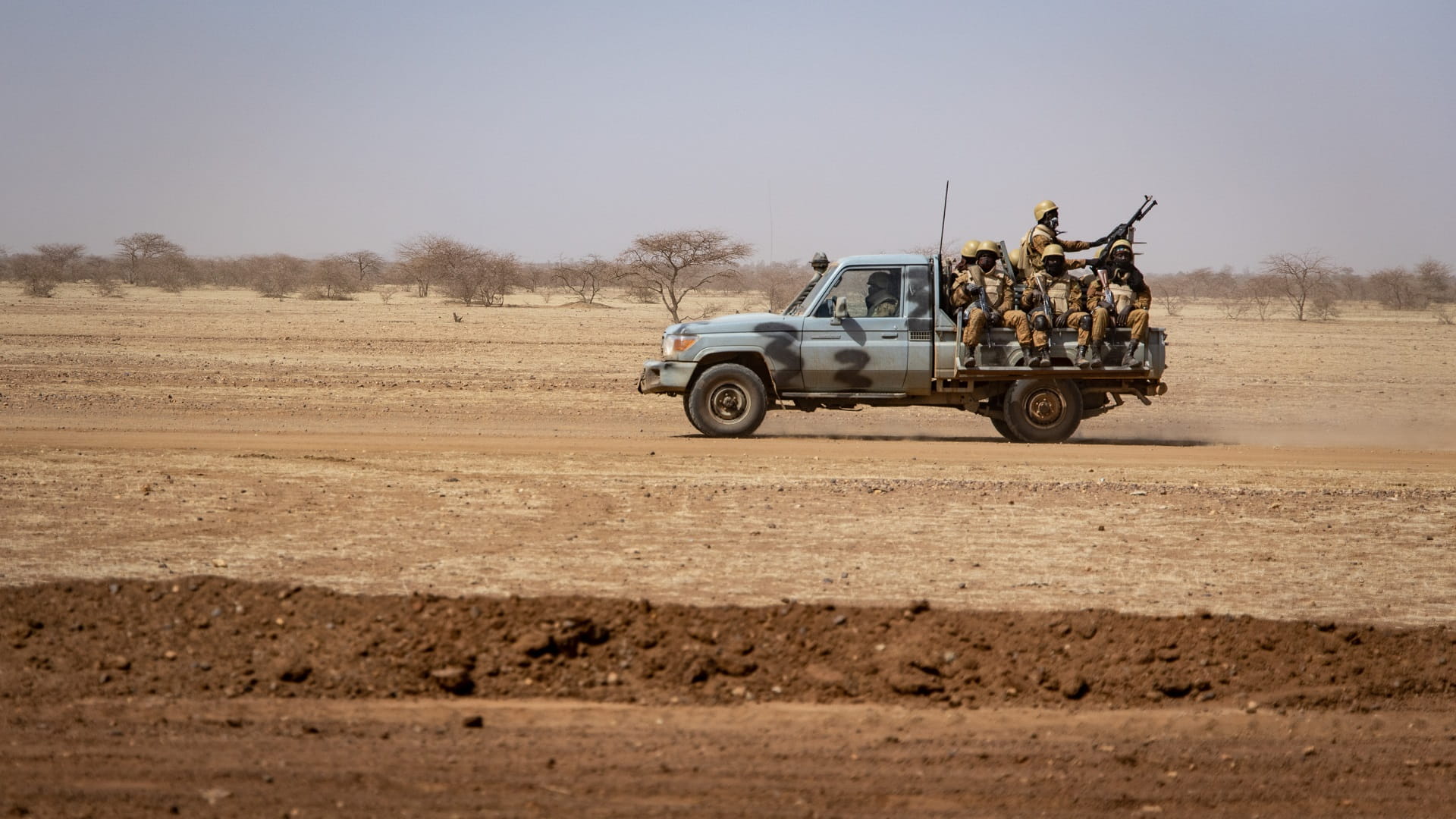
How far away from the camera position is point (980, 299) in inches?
575

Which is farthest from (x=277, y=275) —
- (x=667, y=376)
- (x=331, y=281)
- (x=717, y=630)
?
(x=717, y=630)

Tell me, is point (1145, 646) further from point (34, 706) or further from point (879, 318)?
point (879, 318)

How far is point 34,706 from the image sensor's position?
5977 mm

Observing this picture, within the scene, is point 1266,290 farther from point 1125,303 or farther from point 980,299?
point 980,299

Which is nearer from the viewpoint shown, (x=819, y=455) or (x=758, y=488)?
(x=758, y=488)

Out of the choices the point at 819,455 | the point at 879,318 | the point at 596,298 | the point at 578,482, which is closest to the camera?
the point at 578,482

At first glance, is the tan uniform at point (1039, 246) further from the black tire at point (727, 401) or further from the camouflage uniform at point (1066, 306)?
the black tire at point (727, 401)

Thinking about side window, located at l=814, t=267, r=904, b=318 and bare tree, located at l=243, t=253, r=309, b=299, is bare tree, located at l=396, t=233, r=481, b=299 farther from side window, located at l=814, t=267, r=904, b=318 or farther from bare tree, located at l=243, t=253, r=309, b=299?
side window, located at l=814, t=267, r=904, b=318

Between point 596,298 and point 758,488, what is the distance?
52.5m

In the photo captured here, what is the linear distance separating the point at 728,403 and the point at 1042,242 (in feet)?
12.8

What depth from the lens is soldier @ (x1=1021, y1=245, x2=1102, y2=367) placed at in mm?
14523

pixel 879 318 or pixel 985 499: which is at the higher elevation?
pixel 879 318

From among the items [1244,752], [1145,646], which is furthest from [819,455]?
[1244,752]

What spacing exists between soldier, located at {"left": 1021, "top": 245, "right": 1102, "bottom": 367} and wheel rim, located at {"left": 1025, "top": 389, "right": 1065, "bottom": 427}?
54cm
